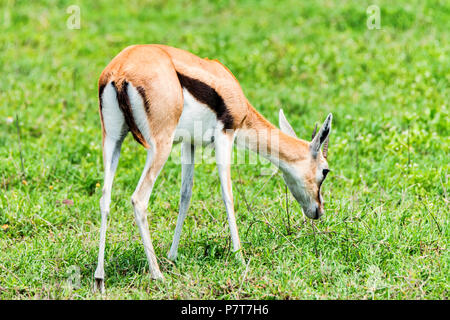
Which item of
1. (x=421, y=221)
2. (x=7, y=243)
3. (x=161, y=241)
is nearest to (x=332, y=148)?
(x=421, y=221)

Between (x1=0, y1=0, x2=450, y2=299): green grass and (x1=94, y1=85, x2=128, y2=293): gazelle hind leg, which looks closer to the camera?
(x1=94, y1=85, x2=128, y2=293): gazelle hind leg

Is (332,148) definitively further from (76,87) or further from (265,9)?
(265,9)

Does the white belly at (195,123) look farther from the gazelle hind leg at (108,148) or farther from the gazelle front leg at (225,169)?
the gazelle hind leg at (108,148)

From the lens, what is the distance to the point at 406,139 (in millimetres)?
7094

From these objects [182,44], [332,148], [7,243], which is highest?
[182,44]

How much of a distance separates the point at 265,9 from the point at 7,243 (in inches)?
309

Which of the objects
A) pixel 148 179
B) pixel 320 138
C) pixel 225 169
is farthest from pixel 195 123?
pixel 320 138

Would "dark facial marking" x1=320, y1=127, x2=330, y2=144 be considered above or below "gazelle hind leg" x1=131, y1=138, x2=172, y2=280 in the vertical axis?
above

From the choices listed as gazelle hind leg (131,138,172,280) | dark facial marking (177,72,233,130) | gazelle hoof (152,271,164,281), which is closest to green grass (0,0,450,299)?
gazelle hoof (152,271,164,281)

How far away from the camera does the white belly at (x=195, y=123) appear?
15.3ft

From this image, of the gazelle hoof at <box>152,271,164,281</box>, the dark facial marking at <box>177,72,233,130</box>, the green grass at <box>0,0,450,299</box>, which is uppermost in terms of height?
the dark facial marking at <box>177,72,233,130</box>

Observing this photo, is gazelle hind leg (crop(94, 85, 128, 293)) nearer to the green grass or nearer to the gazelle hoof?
the green grass

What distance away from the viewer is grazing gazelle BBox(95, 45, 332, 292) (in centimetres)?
442
